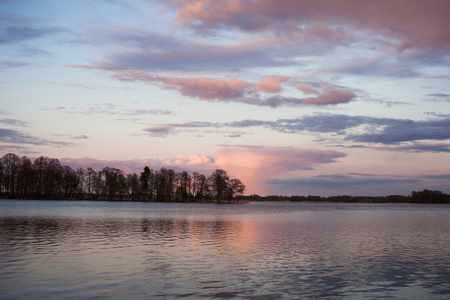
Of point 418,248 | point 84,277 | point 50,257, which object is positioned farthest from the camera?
point 418,248

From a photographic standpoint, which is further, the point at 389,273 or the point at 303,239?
the point at 303,239

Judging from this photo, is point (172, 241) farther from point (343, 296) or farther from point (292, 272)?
point (343, 296)

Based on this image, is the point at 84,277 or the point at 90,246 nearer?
the point at 84,277

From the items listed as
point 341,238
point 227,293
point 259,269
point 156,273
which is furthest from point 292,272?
point 341,238

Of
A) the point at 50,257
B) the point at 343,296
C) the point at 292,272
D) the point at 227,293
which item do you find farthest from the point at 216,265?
the point at 50,257

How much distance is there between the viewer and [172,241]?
39031 mm

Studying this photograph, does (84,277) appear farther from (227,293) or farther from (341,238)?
(341,238)

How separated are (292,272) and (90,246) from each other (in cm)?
1862

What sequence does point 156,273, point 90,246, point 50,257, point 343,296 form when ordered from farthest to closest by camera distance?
point 90,246, point 50,257, point 156,273, point 343,296

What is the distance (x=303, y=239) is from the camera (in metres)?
43.1

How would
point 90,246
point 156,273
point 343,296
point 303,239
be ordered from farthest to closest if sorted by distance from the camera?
point 303,239 < point 90,246 < point 156,273 < point 343,296

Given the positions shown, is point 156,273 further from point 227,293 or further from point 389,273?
point 389,273

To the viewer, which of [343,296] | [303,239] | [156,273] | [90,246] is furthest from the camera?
[303,239]

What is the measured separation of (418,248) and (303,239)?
11.5 meters
